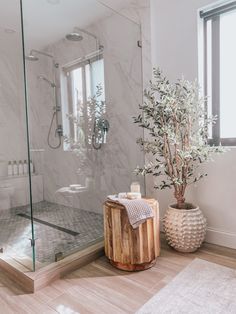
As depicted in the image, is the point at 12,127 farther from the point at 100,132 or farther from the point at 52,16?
the point at 52,16

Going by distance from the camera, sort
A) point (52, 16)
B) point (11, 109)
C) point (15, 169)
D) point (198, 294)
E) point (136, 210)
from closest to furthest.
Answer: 1. point (198, 294)
2. point (136, 210)
3. point (52, 16)
4. point (15, 169)
5. point (11, 109)

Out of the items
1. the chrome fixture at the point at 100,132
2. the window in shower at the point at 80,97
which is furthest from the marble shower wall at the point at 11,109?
the chrome fixture at the point at 100,132

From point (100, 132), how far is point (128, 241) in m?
1.43

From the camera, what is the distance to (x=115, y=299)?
156 centimetres

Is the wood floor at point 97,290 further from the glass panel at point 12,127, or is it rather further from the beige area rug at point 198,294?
the glass panel at point 12,127

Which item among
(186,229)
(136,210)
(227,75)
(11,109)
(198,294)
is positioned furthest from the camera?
(11,109)

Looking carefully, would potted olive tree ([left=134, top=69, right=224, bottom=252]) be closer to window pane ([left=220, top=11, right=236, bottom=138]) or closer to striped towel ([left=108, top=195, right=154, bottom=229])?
window pane ([left=220, top=11, right=236, bottom=138])

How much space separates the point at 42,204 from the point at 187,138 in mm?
1831

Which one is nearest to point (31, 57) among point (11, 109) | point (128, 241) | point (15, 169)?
point (11, 109)

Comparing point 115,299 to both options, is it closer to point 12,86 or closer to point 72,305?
point 72,305

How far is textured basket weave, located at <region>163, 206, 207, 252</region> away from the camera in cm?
211

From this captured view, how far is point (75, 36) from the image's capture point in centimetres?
290

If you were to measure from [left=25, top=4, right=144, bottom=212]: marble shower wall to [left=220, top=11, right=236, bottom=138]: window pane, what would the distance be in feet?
2.85

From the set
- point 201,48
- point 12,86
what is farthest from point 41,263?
point 12,86
